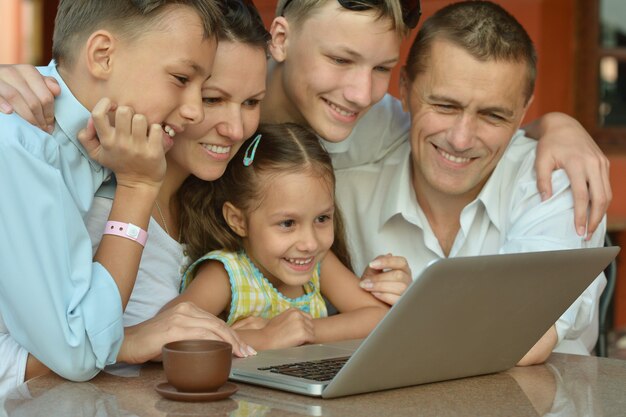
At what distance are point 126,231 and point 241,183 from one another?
660 millimetres

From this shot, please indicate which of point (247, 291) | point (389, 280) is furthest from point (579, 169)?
point (247, 291)

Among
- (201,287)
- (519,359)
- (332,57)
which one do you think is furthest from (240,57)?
(519,359)

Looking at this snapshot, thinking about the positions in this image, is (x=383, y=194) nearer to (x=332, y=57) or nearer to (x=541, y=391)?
(x=332, y=57)

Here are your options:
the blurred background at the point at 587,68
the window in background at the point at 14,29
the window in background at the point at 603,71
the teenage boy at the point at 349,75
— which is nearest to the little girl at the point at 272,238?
the teenage boy at the point at 349,75

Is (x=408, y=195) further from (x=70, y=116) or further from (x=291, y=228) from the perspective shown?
(x=70, y=116)

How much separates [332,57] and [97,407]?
3.99 ft

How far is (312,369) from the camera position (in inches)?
58.8

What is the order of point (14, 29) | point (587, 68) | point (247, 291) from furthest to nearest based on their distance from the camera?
point (14, 29)
point (587, 68)
point (247, 291)

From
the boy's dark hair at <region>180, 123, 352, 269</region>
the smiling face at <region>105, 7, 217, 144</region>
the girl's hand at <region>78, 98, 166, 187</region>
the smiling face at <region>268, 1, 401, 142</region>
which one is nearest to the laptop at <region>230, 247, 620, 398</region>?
the girl's hand at <region>78, 98, 166, 187</region>

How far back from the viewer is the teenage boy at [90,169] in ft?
4.87

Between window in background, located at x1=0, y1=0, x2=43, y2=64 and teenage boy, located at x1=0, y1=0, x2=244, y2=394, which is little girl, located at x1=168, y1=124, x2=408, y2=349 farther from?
window in background, located at x1=0, y1=0, x2=43, y2=64

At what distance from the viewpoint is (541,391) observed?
1504 millimetres

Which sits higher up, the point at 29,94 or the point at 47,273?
the point at 29,94

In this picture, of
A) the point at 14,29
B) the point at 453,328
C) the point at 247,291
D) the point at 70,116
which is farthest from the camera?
the point at 14,29
